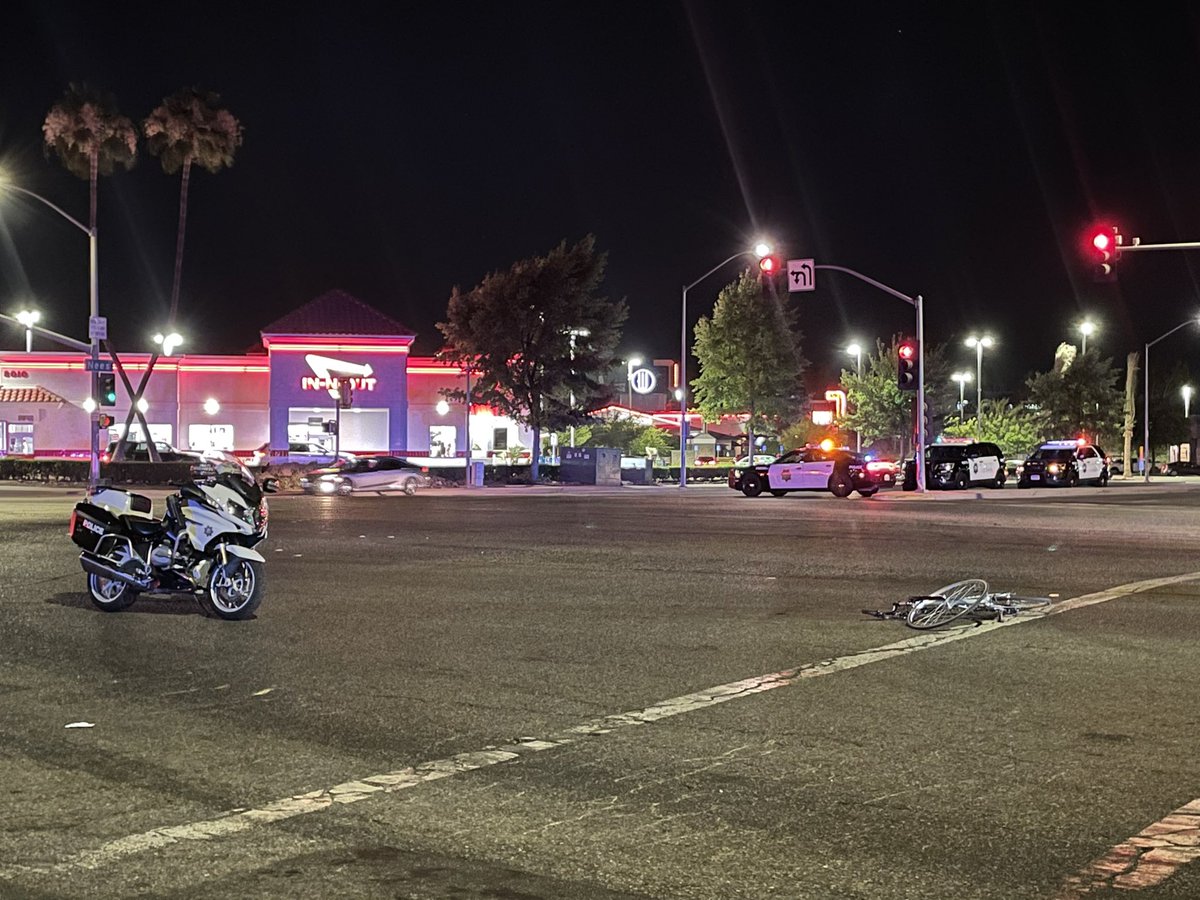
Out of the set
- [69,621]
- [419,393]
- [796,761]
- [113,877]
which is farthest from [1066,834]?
[419,393]

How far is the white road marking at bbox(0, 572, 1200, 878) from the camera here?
225 inches

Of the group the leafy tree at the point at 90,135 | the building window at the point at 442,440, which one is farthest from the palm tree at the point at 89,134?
the building window at the point at 442,440

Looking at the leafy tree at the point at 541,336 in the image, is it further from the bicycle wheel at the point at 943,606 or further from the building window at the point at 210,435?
the bicycle wheel at the point at 943,606

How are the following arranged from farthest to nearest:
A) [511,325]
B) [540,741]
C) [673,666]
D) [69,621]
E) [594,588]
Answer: [511,325] → [594,588] → [69,621] → [673,666] → [540,741]

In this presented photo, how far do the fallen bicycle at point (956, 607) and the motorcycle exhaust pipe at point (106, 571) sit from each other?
737cm

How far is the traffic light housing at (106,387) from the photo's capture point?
40.9 metres

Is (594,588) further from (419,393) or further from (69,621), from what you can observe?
(419,393)

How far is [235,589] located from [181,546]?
0.79 m

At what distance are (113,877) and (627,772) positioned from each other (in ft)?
8.94

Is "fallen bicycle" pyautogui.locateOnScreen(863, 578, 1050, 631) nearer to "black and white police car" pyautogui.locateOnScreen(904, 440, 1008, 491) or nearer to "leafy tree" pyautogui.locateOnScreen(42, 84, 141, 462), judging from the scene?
"black and white police car" pyautogui.locateOnScreen(904, 440, 1008, 491)

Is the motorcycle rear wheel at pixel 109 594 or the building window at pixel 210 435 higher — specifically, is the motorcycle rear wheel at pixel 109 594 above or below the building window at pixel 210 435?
below

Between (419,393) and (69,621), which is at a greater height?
(419,393)

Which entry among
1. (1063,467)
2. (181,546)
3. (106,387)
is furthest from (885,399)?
(181,546)

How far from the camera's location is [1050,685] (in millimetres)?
9578
